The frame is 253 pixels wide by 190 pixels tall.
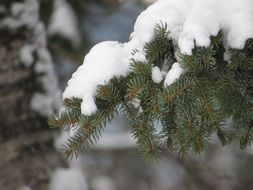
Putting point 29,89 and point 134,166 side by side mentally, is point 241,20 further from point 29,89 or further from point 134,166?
point 134,166

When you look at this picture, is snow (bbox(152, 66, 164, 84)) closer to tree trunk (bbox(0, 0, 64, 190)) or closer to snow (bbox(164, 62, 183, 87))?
snow (bbox(164, 62, 183, 87))

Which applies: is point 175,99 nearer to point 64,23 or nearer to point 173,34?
point 173,34

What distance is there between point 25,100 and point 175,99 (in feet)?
4.78

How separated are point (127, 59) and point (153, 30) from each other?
0.34 ft

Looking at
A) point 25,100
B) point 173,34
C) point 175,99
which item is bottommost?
point 175,99

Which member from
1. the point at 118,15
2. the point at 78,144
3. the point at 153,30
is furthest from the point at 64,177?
the point at 118,15

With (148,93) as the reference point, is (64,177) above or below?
above

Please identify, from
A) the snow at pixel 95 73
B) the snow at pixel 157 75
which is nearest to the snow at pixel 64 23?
the snow at pixel 95 73

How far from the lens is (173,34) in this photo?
1.45m

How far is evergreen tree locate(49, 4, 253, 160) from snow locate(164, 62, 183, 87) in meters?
0.01

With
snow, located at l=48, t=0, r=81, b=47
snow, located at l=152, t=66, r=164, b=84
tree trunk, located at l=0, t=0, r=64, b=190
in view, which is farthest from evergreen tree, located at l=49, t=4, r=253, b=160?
snow, located at l=48, t=0, r=81, b=47

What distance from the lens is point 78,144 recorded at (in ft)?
4.91

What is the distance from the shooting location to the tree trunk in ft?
8.52

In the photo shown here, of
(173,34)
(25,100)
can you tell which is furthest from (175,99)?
(25,100)
